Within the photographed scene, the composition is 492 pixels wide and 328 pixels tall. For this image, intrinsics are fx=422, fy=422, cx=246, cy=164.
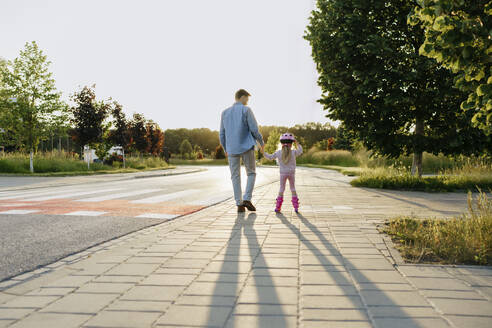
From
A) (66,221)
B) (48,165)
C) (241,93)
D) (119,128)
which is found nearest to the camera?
(66,221)

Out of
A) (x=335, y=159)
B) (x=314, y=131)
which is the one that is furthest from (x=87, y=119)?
(x=314, y=131)

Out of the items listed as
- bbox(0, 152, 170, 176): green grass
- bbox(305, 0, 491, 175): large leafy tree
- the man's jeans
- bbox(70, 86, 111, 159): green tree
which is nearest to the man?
the man's jeans

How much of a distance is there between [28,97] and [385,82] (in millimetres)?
21663

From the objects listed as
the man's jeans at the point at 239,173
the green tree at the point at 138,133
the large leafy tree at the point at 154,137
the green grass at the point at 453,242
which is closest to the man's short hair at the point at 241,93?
the man's jeans at the point at 239,173

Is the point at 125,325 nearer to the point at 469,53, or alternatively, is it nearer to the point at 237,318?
the point at 237,318

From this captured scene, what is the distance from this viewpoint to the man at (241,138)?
7.32 metres

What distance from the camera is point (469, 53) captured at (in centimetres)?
335

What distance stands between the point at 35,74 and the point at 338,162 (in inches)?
959

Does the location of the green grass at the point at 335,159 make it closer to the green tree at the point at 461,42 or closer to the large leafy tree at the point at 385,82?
the large leafy tree at the point at 385,82

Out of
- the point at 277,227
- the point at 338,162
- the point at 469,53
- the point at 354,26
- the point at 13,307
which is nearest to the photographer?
the point at 13,307

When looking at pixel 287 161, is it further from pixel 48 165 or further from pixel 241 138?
pixel 48 165

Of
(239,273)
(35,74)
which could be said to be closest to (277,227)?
(239,273)

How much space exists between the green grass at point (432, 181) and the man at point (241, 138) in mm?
6663

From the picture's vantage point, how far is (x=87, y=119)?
2908 cm
